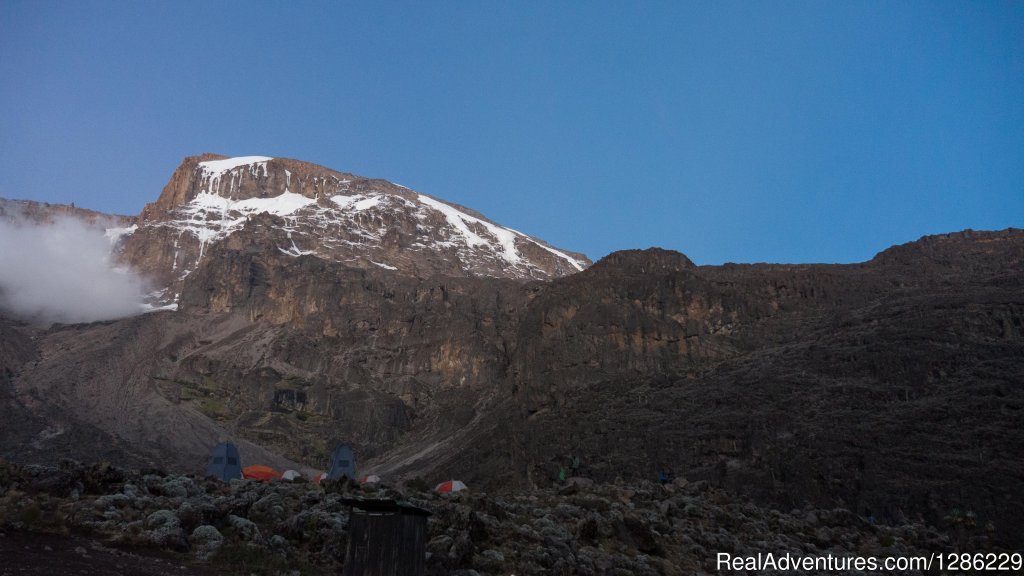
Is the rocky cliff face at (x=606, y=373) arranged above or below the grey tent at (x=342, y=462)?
above

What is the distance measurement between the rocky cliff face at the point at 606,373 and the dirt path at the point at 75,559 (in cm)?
3861

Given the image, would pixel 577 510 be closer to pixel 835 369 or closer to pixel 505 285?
pixel 835 369

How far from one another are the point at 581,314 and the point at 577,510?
81.3 metres

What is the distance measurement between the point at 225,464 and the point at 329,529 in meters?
53.1

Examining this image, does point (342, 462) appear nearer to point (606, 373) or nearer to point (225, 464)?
point (225, 464)

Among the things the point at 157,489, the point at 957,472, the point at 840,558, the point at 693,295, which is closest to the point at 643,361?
the point at 693,295

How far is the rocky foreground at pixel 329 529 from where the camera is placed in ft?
56.1

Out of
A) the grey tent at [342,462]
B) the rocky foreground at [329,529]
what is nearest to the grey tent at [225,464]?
the grey tent at [342,462]

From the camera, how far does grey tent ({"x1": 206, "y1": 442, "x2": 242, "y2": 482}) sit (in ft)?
218

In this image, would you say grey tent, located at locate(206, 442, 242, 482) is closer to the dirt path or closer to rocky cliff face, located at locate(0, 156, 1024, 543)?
rocky cliff face, located at locate(0, 156, 1024, 543)

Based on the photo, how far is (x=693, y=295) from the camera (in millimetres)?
105688

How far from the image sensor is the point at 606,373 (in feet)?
320

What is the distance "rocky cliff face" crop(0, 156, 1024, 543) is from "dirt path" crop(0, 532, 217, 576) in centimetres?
3861

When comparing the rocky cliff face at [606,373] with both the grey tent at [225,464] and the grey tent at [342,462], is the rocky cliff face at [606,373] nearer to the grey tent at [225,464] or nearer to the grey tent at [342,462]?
the grey tent at [342,462]
